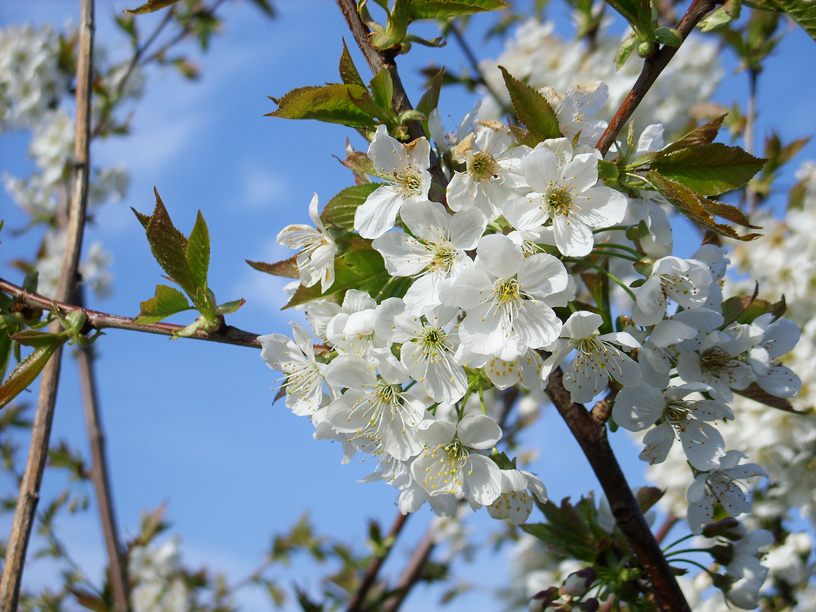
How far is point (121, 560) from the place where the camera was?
99.7 inches

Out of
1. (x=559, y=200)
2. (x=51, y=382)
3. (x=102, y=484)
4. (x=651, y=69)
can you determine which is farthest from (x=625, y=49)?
(x=102, y=484)

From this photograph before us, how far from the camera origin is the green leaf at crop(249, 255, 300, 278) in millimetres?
1285

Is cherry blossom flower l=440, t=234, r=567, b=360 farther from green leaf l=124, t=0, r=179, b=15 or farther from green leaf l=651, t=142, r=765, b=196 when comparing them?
green leaf l=124, t=0, r=179, b=15

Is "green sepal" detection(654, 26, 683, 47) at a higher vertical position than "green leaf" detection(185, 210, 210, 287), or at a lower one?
higher

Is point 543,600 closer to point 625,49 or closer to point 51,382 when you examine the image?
point 625,49

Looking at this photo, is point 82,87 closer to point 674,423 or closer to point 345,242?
point 345,242

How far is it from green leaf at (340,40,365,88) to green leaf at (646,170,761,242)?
0.52 metres

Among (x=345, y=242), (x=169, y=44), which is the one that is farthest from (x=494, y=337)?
(x=169, y=44)

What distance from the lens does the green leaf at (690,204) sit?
916 millimetres

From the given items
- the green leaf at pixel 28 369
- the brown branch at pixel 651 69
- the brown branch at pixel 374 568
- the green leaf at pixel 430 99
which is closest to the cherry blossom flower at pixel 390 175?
the green leaf at pixel 430 99

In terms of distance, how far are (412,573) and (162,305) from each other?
3201mm

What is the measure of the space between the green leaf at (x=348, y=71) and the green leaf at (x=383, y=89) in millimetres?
25

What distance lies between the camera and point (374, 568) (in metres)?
3.46

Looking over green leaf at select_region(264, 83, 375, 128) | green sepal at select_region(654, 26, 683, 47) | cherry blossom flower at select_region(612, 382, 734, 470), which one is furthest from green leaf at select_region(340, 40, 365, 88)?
cherry blossom flower at select_region(612, 382, 734, 470)
